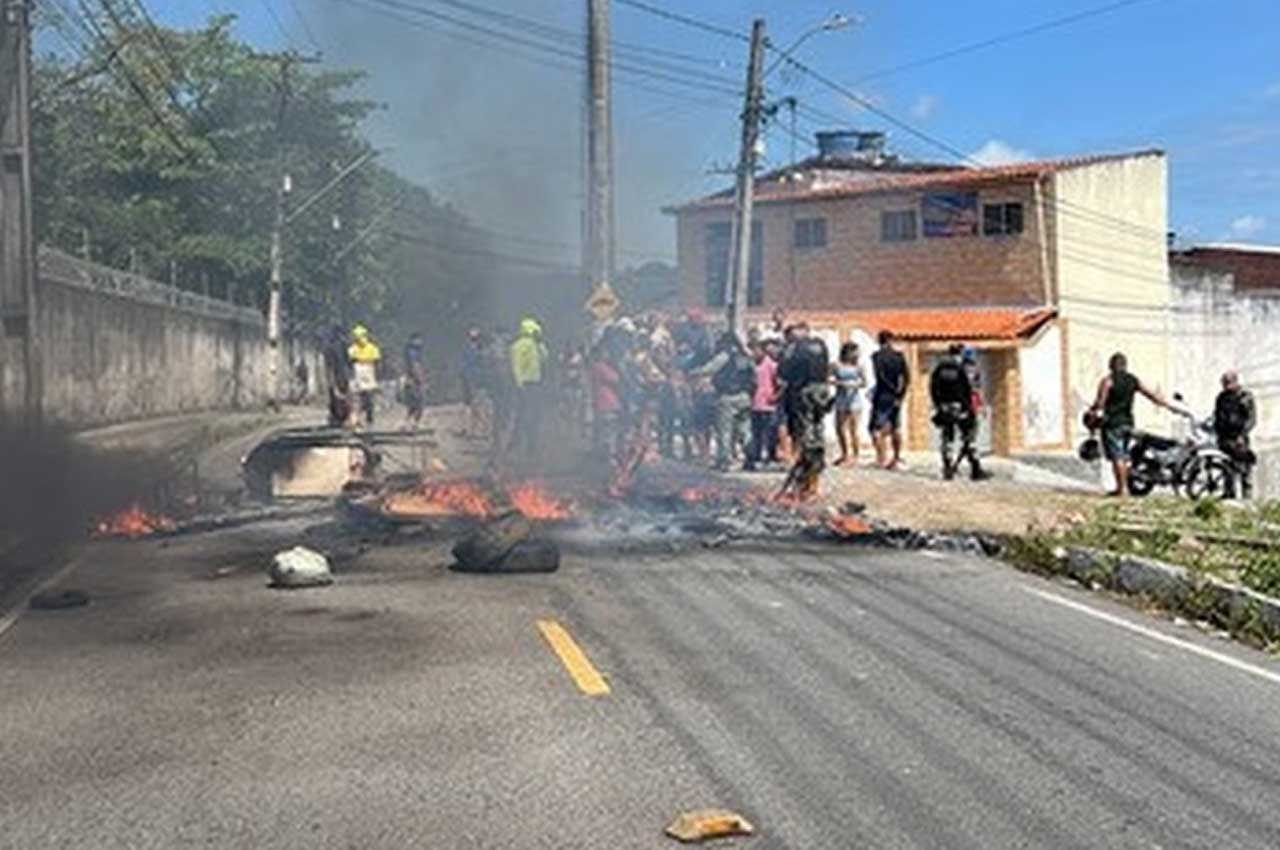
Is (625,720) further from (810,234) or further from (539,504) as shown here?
(810,234)

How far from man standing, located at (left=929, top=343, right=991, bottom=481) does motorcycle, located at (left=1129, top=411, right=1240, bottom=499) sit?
1.90m

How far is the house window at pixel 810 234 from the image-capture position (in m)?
41.5

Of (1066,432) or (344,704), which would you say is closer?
(344,704)

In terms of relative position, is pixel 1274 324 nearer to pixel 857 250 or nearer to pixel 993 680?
pixel 857 250

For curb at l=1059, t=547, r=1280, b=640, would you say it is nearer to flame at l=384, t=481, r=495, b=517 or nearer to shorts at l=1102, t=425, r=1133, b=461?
shorts at l=1102, t=425, r=1133, b=461

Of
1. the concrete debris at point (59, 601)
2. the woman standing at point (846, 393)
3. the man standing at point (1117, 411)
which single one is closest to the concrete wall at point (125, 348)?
the concrete debris at point (59, 601)

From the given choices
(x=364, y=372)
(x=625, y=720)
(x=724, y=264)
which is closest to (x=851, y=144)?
(x=724, y=264)

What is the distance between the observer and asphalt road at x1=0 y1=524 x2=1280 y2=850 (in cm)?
473

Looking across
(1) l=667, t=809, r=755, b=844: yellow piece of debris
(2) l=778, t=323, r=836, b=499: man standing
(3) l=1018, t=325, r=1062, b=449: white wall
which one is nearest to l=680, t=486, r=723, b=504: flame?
(2) l=778, t=323, r=836, b=499: man standing

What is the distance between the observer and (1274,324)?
45094 millimetres

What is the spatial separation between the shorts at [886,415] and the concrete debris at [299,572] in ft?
32.7

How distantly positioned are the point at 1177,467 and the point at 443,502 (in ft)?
29.6

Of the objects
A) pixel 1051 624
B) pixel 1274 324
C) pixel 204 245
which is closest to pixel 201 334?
pixel 204 245

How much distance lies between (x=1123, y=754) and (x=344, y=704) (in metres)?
3.27
